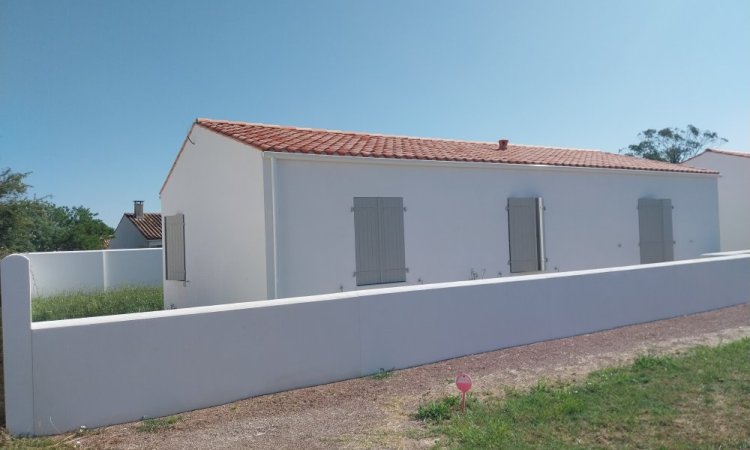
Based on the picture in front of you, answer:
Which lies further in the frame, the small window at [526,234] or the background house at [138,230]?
→ the background house at [138,230]

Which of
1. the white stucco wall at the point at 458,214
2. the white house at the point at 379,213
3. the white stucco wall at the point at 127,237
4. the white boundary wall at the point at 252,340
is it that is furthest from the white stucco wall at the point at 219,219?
the white stucco wall at the point at 127,237

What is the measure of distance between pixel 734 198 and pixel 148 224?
85.3 feet

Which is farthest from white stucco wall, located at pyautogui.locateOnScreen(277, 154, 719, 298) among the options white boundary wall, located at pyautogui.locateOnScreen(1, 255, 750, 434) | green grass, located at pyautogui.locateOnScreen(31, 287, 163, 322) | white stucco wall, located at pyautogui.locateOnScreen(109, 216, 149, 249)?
white stucco wall, located at pyautogui.locateOnScreen(109, 216, 149, 249)

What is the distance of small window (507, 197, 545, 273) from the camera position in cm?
1056

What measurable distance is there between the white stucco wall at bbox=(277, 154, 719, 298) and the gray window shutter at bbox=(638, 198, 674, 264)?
0.21 m

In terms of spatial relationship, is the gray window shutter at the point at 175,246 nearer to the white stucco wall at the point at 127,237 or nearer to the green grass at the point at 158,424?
the green grass at the point at 158,424

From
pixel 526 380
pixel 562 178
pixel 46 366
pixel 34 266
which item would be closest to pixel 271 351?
pixel 46 366

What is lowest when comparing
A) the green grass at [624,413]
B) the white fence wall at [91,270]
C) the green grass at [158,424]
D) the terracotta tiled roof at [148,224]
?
the green grass at [624,413]

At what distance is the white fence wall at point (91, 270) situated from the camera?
17.7m

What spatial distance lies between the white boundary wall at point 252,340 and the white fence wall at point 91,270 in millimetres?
14003

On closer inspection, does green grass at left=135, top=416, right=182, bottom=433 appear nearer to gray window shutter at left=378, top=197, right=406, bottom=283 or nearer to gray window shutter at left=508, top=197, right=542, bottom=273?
gray window shutter at left=378, top=197, right=406, bottom=283

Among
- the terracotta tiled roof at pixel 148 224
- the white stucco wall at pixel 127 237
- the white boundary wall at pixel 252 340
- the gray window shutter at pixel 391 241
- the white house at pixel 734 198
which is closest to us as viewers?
the white boundary wall at pixel 252 340

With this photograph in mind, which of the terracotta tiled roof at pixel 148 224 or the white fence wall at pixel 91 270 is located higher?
the terracotta tiled roof at pixel 148 224

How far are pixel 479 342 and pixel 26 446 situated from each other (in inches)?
192
